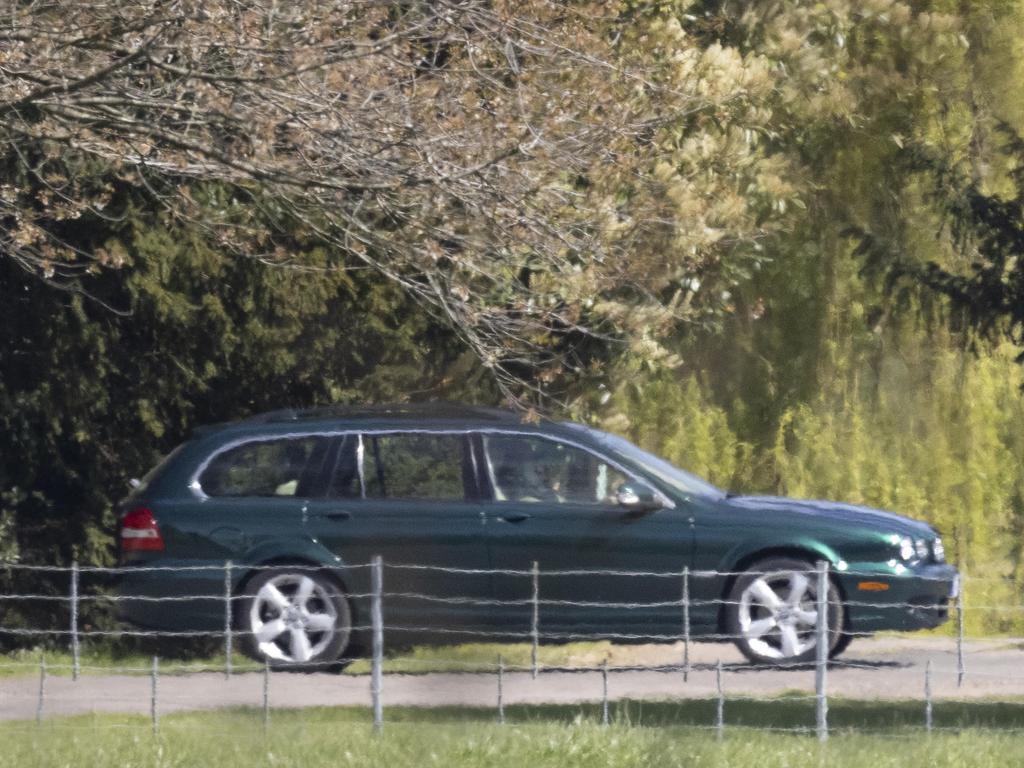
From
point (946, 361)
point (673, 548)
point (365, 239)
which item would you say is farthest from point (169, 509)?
point (946, 361)

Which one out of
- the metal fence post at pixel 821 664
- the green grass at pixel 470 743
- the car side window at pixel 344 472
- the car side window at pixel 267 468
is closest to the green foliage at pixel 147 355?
the car side window at pixel 267 468

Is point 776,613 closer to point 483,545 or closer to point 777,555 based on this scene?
point 777,555

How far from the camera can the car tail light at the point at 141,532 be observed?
15555 mm

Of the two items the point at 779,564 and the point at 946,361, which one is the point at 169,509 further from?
the point at 946,361

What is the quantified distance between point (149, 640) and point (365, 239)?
462 cm

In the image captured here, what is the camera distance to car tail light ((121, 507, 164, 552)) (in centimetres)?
1555

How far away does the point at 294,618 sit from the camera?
15375 millimetres

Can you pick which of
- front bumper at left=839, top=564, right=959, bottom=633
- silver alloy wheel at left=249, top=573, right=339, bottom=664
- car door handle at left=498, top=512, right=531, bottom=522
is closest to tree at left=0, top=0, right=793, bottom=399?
car door handle at left=498, top=512, right=531, bottom=522

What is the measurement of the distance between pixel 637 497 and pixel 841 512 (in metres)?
1.45

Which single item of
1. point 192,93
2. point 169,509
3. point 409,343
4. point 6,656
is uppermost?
point 192,93

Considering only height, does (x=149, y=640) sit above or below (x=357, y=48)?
below

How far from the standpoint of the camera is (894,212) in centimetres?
2388

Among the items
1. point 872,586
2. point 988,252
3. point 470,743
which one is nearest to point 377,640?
point 470,743

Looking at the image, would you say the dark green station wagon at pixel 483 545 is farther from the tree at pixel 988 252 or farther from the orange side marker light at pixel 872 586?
the tree at pixel 988 252
